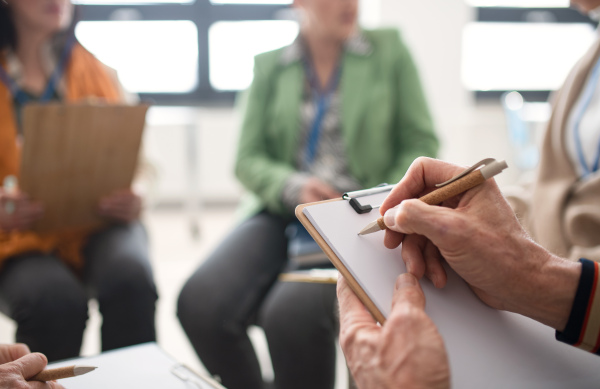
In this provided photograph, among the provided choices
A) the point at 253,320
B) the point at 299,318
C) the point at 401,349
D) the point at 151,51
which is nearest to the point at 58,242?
the point at 253,320

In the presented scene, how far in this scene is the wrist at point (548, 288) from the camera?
21.7 inches

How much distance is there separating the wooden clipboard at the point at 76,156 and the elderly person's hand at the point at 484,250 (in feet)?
2.48

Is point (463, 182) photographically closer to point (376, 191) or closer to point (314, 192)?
point (376, 191)

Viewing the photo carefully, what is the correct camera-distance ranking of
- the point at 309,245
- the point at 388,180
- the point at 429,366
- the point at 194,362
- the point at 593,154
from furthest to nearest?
the point at 194,362 < the point at 388,180 < the point at 309,245 < the point at 593,154 < the point at 429,366

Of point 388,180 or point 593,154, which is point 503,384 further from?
point 388,180

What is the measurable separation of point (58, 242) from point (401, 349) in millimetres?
979

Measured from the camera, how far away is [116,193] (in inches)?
48.3

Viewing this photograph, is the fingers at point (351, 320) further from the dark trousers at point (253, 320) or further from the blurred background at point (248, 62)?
the blurred background at point (248, 62)

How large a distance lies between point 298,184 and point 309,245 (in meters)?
0.17

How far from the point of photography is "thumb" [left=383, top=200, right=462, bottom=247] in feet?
1.66

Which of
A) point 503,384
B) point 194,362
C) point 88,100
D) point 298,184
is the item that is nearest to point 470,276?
point 503,384

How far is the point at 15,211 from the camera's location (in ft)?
3.59

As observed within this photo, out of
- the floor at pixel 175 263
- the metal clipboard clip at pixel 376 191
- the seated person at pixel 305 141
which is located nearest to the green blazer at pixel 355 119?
the seated person at pixel 305 141

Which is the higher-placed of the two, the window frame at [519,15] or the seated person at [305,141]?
the window frame at [519,15]
